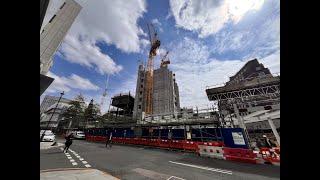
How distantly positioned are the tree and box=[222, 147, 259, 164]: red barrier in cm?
4585

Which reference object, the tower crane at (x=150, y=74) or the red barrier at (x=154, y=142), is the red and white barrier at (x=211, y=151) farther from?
the tower crane at (x=150, y=74)

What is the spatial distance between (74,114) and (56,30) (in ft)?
116

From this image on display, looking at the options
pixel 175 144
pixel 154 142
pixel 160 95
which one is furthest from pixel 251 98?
pixel 160 95

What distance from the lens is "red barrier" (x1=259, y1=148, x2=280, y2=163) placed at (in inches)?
364

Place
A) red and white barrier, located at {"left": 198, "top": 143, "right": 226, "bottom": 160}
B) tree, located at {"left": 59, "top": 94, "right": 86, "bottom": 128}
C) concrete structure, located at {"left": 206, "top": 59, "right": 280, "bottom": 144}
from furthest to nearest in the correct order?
tree, located at {"left": 59, "top": 94, "right": 86, "bottom": 128}, concrete structure, located at {"left": 206, "top": 59, "right": 280, "bottom": 144}, red and white barrier, located at {"left": 198, "top": 143, "right": 226, "bottom": 160}

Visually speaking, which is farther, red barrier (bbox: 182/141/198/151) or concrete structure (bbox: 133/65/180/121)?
concrete structure (bbox: 133/65/180/121)

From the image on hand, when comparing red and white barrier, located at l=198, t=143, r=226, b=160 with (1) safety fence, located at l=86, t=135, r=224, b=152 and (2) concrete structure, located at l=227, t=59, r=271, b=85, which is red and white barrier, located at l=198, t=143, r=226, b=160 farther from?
(2) concrete structure, located at l=227, t=59, r=271, b=85

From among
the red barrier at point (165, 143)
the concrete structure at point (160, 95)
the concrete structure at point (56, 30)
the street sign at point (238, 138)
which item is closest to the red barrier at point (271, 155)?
the street sign at point (238, 138)

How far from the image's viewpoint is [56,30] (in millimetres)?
19938

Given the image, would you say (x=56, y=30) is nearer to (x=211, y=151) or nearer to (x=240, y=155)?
(x=211, y=151)

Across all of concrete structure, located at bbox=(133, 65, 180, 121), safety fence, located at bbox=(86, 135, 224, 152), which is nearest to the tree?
concrete structure, located at bbox=(133, 65, 180, 121)
